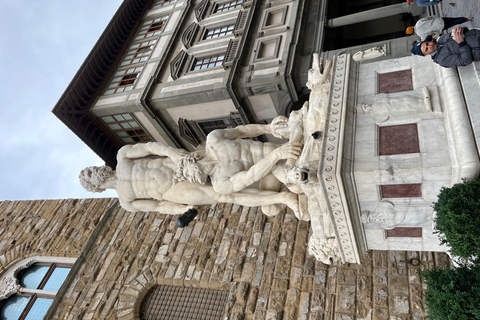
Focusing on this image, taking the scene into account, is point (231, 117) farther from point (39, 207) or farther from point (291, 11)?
point (39, 207)

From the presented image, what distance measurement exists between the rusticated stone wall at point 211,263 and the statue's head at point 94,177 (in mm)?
2447

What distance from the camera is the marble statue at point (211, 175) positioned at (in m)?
4.91

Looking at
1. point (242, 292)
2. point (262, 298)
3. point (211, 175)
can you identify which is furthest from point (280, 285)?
point (211, 175)

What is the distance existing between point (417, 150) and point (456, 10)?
4303mm

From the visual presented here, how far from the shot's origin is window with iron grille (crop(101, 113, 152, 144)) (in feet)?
37.1

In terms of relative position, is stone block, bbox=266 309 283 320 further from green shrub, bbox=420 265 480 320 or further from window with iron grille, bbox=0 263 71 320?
window with iron grille, bbox=0 263 71 320

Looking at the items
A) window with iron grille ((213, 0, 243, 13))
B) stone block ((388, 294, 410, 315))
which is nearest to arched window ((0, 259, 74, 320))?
stone block ((388, 294, 410, 315))

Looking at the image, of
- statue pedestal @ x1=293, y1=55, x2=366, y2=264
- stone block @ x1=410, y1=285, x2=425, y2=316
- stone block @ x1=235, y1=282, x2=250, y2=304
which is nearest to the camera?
statue pedestal @ x1=293, y1=55, x2=366, y2=264

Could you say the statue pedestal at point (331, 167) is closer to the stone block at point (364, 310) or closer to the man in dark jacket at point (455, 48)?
the man in dark jacket at point (455, 48)

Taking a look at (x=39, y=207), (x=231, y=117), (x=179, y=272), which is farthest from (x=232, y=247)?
(x=39, y=207)

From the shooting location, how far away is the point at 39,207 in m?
9.73

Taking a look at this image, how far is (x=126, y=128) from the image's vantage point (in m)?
11.7

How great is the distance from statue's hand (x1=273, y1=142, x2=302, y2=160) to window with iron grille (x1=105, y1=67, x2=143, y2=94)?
26.0 ft

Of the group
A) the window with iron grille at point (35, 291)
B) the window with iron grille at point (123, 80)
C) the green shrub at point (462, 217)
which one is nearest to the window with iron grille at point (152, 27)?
the window with iron grille at point (123, 80)
